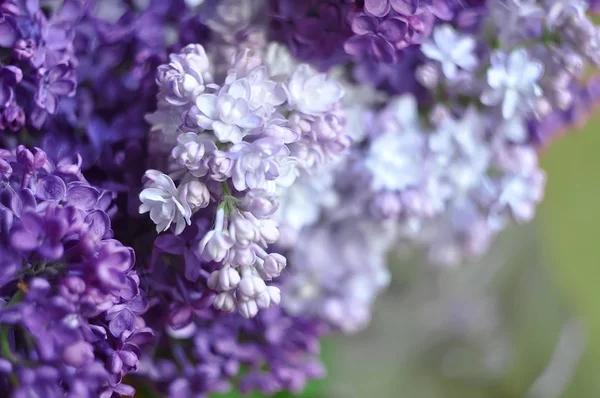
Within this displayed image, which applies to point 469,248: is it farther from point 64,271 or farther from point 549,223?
point 549,223

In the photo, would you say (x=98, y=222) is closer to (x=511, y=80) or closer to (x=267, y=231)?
(x=267, y=231)

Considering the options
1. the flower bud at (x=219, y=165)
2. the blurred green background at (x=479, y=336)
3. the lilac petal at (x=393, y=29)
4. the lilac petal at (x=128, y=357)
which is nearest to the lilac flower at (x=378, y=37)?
the lilac petal at (x=393, y=29)

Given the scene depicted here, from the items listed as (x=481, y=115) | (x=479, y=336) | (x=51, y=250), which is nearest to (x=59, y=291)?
(x=51, y=250)

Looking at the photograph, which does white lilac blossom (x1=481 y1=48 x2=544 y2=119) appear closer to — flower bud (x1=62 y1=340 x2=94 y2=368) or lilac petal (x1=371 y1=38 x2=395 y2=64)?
lilac petal (x1=371 y1=38 x2=395 y2=64)

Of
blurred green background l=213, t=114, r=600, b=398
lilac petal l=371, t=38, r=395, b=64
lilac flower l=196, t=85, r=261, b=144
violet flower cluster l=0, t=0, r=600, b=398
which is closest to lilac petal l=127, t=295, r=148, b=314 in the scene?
violet flower cluster l=0, t=0, r=600, b=398

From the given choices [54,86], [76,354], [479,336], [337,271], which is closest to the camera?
[76,354]

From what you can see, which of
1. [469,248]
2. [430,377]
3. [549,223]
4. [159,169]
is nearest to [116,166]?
[159,169]
